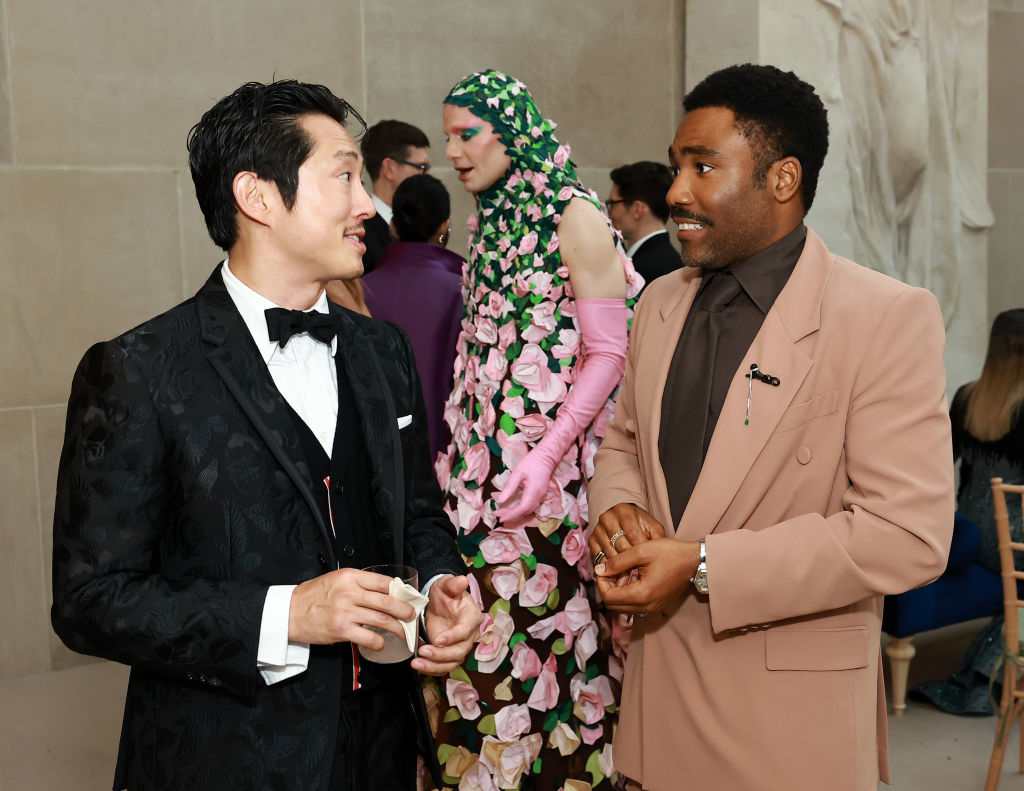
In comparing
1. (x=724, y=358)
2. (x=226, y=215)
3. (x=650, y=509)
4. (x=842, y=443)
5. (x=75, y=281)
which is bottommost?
(x=650, y=509)

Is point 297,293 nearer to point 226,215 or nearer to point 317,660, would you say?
point 226,215

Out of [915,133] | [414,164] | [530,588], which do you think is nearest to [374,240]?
[414,164]

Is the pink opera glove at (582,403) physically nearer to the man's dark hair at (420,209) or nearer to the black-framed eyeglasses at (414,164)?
the man's dark hair at (420,209)

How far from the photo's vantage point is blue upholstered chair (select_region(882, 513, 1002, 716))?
407 centimetres

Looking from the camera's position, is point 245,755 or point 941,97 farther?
point 941,97

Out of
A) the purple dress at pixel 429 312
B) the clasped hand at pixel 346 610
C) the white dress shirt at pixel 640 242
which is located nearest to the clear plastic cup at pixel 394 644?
the clasped hand at pixel 346 610

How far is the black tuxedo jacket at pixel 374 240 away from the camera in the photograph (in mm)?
4410

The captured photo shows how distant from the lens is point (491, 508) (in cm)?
272

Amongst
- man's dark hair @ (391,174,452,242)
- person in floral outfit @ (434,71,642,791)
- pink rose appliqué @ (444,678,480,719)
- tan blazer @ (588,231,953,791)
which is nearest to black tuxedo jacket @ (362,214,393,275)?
man's dark hair @ (391,174,452,242)

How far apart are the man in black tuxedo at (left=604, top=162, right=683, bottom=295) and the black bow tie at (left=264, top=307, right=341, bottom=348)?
326cm

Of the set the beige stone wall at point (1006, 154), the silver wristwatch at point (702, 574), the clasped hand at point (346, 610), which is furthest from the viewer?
the beige stone wall at point (1006, 154)

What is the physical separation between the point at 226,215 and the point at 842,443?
3.43ft

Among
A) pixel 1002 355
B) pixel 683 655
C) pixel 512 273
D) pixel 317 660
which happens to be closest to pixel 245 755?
pixel 317 660

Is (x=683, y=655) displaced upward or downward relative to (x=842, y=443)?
downward
